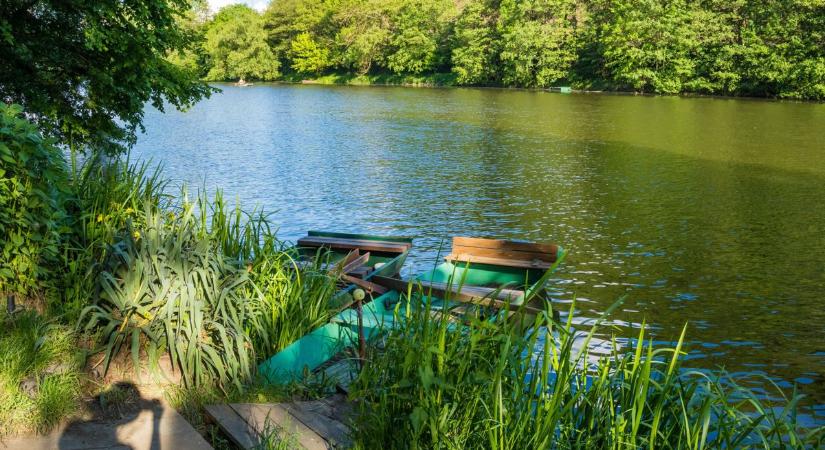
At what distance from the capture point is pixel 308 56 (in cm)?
7619

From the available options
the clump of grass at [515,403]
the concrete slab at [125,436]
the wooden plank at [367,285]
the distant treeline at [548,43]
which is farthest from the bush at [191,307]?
the distant treeline at [548,43]

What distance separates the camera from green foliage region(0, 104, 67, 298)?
4344mm

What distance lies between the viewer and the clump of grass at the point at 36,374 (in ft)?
11.2

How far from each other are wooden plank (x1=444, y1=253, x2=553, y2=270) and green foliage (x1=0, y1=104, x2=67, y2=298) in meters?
4.60

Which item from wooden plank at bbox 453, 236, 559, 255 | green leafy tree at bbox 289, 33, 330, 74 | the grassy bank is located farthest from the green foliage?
green leafy tree at bbox 289, 33, 330, 74

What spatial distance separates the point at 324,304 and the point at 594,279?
513 cm

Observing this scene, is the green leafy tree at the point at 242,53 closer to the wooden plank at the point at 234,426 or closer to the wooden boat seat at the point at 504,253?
the wooden boat seat at the point at 504,253

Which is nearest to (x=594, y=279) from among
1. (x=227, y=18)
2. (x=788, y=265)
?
(x=788, y=265)

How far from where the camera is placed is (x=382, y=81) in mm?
68312

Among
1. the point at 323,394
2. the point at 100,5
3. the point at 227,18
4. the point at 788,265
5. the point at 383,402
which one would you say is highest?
the point at 227,18

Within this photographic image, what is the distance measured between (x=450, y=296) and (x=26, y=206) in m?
2.98

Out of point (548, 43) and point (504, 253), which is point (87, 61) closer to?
point (504, 253)

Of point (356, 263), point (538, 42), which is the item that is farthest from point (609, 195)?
point (538, 42)

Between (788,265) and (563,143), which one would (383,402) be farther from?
(563,143)
